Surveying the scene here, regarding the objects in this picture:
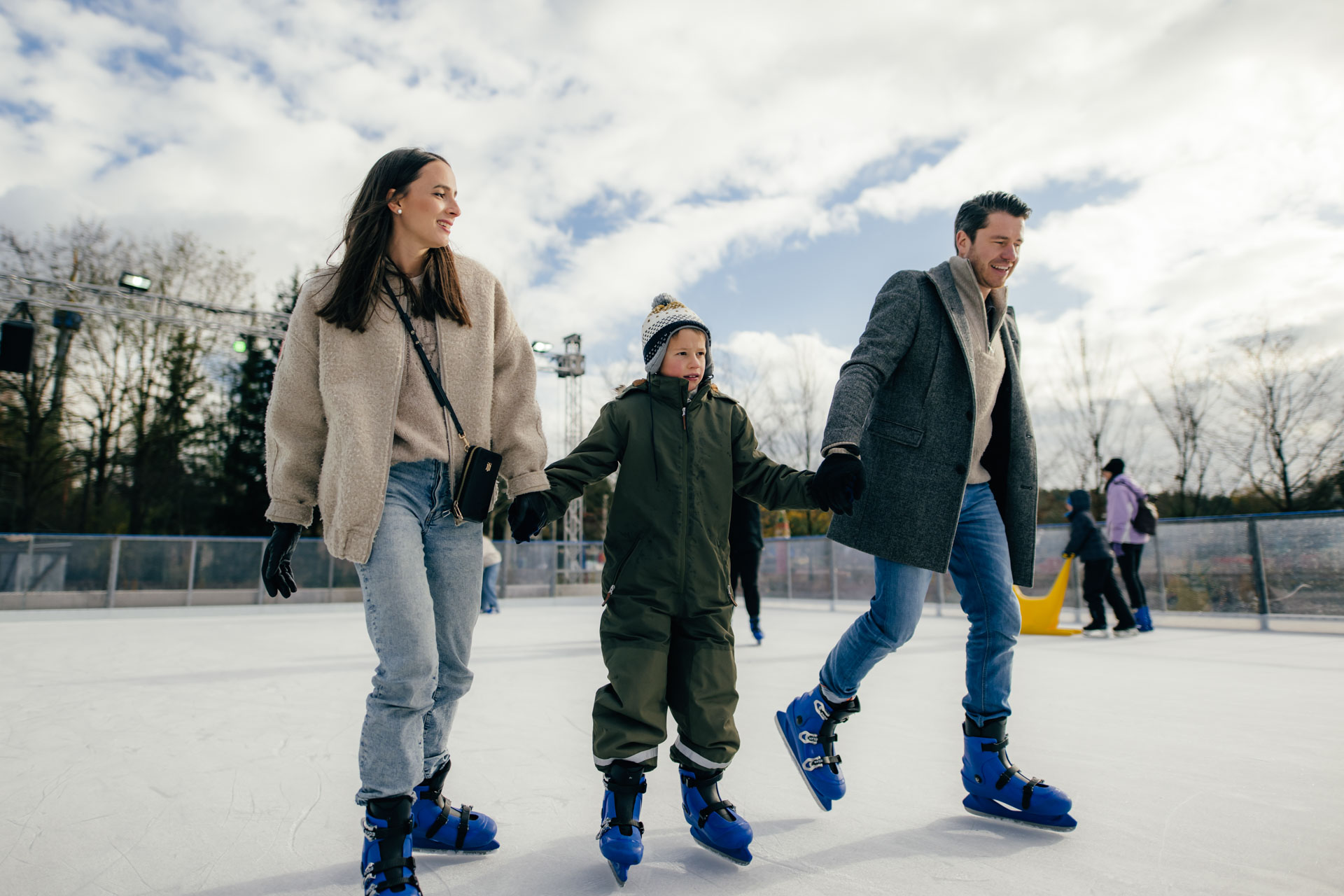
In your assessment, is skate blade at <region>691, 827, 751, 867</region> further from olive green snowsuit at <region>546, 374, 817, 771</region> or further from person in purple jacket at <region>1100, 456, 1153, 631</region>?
person in purple jacket at <region>1100, 456, 1153, 631</region>

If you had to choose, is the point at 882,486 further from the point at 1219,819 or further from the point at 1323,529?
the point at 1323,529

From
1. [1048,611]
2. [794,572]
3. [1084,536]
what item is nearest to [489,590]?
[794,572]

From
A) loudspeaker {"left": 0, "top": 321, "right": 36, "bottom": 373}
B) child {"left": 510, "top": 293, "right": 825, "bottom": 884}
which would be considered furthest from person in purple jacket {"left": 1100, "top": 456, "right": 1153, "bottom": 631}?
loudspeaker {"left": 0, "top": 321, "right": 36, "bottom": 373}

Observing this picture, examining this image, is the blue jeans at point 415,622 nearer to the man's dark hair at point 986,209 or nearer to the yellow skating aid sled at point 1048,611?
the man's dark hair at point 986,209

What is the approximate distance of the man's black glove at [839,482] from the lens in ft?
6.23

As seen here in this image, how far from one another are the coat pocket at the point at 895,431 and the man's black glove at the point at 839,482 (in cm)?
33

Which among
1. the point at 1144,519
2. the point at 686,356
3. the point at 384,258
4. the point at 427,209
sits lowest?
the point at 1144,519

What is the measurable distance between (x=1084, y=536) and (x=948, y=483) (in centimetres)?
609

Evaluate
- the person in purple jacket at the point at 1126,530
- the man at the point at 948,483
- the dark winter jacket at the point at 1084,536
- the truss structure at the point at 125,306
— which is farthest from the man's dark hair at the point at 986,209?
the truss structure at the point at 125,306

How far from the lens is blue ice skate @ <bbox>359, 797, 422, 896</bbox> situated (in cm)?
152

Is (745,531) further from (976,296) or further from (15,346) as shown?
(15,346)

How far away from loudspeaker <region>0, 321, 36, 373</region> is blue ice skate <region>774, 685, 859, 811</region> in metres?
14.0

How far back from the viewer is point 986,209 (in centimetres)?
236

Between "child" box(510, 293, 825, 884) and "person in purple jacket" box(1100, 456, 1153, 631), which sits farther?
"person in purple jacket" box(1100, 456, 1153, 631)
